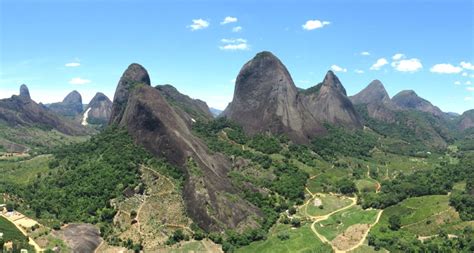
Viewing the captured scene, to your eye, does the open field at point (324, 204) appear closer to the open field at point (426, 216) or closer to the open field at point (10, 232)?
the open field at point (426, 216)

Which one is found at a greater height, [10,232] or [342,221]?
[10,232]

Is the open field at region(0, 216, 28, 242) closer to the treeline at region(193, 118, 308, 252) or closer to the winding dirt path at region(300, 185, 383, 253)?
the treeline at region(193, 118, 308, 252)

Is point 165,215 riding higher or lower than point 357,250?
higher

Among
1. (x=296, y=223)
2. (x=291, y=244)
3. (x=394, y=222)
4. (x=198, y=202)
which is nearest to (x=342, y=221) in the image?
(x=296, y=223)

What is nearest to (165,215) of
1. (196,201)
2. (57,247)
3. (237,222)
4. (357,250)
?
(196,201)

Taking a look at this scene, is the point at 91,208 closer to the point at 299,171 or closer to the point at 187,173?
the point at 187,173

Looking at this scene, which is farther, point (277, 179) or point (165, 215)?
point (277, 179)

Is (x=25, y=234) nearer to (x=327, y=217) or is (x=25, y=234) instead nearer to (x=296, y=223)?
(x=296, y=223)
